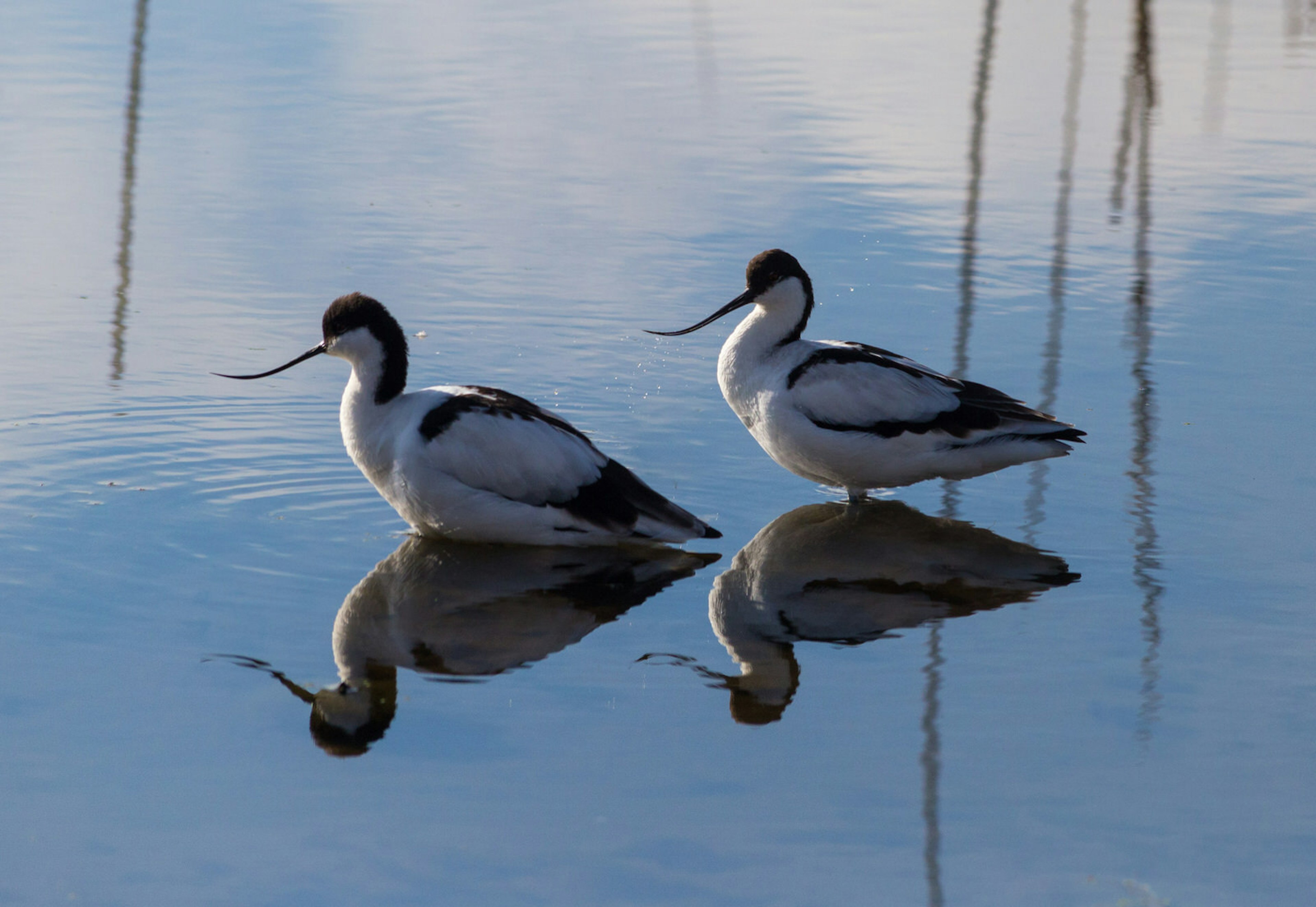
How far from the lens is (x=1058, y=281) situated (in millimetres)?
11578

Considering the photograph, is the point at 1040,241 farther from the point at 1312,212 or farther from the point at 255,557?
the point at 255,557

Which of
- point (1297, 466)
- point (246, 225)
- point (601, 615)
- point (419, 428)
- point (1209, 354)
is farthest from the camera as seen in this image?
point (246, 225)

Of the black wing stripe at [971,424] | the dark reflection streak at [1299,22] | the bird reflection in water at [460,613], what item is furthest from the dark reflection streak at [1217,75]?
the bird reflection in water at [460,613]

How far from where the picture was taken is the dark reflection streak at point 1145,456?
19.2 ft

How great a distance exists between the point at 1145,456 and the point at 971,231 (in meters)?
5.06

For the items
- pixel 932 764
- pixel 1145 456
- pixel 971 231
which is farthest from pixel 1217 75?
pixel 932 764

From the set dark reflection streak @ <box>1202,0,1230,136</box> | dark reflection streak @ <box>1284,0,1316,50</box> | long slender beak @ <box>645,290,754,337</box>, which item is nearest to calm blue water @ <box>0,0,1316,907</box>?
long slender beak @ <box>645,290,754,337</box>

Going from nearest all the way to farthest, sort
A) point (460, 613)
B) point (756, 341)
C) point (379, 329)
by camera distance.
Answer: point (460, 613), point (379, 329), point (756, 341)

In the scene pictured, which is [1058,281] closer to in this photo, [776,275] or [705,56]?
[776,275]

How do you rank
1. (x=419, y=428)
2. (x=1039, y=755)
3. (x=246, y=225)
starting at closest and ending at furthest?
(x=1039, y=755), (x=419, y=428), (x=246, y=225)

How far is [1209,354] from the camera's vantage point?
9.97 metres

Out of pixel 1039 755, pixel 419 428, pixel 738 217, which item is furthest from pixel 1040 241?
pixel 1039 755

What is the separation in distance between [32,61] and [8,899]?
53.6 feet

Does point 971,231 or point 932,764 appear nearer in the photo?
point 932,764
